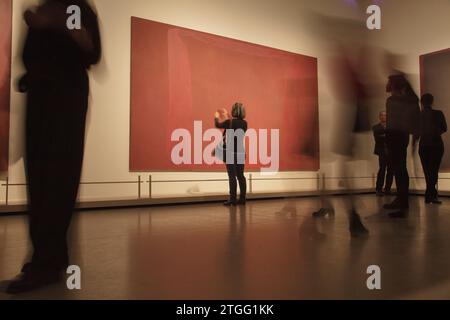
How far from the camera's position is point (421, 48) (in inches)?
258

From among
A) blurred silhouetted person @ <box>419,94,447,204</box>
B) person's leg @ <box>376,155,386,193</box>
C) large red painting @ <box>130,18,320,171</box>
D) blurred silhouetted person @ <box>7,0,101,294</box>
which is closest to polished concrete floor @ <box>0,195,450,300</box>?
blurred silhouetted person @ <box>7,0,101,294</box>

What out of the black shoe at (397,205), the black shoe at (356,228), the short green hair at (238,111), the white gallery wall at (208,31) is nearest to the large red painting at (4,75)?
the white gallery wall at (208,31)

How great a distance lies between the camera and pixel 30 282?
1.19 meters

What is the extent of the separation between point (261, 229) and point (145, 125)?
2544 mm

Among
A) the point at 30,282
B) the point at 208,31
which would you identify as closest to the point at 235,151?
the point at 208,31

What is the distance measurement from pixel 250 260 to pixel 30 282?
0.84 meters

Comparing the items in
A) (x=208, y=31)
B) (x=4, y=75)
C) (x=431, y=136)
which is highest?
(x=208, y=31)

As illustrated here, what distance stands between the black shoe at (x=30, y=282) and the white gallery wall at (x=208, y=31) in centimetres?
178

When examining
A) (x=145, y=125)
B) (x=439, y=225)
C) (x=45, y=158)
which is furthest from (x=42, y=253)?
(x=145, y=125)

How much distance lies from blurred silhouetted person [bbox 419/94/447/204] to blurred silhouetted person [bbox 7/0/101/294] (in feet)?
12.1

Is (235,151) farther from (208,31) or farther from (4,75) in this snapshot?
(4,75)

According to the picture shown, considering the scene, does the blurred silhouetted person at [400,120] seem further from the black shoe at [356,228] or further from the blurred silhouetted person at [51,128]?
the blurred silhouetted person at [51,128]

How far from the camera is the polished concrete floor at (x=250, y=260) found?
3.80ft

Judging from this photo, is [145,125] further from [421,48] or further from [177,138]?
[421,48]
